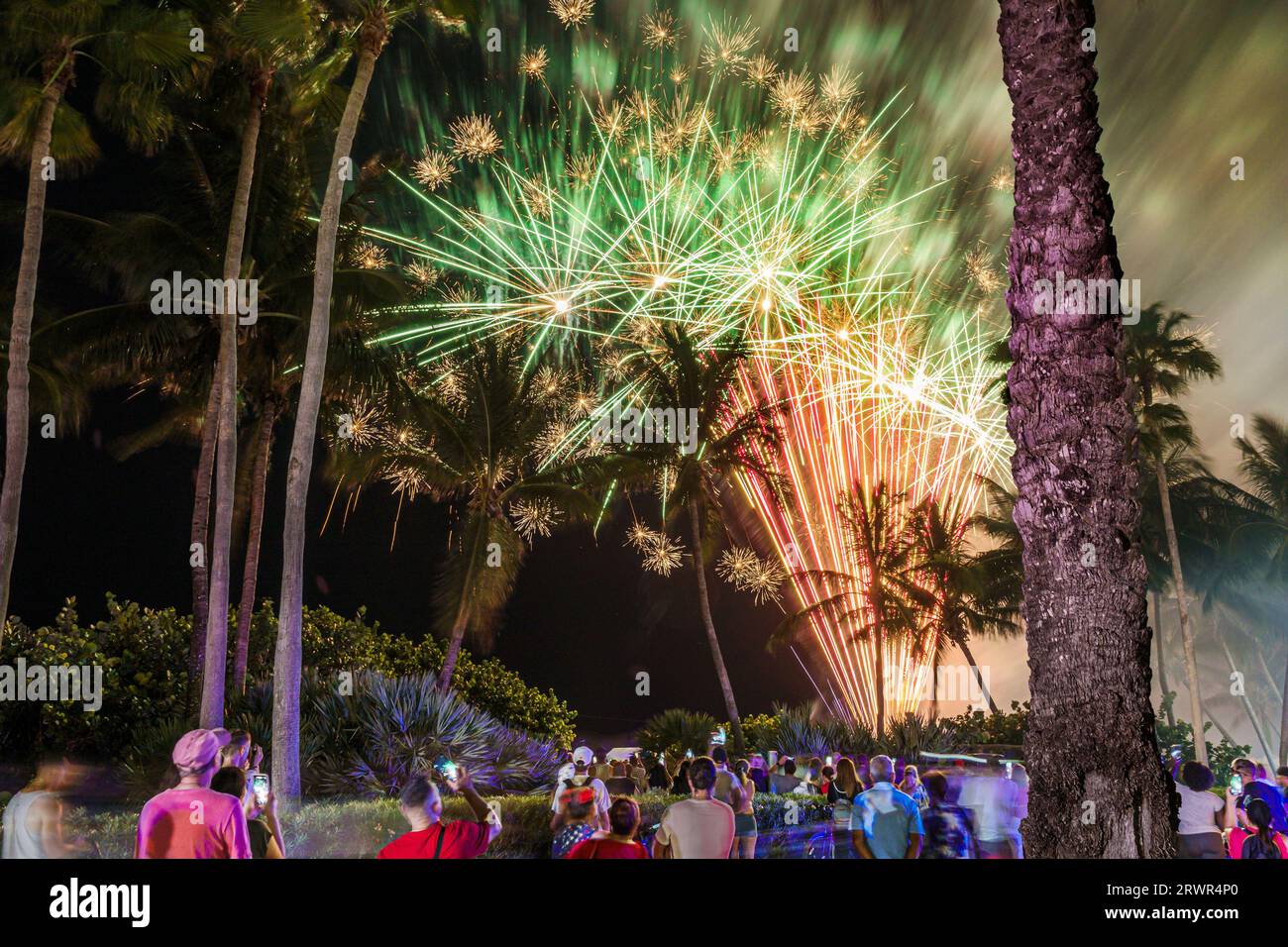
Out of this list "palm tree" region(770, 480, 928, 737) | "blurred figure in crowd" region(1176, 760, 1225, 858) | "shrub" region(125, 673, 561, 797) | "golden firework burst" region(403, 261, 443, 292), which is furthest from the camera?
"palm tree" region(770, 480, 928, 737)

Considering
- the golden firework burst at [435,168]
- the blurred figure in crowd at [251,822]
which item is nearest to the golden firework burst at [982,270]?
the golden firework burst at [435,168]

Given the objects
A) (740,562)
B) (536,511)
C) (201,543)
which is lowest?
(201,543)

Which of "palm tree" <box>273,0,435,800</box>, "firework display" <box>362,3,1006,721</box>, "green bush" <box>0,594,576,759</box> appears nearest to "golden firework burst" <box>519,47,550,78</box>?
"firework display" <box>362,3,1006,721</box>

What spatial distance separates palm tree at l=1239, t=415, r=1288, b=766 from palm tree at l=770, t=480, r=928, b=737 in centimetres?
2215

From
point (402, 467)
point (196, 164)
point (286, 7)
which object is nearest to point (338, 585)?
point (402, 467)

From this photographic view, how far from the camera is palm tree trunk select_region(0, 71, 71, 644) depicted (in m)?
14.9

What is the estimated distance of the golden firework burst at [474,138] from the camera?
2511 cm

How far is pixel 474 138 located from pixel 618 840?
75.9 ft

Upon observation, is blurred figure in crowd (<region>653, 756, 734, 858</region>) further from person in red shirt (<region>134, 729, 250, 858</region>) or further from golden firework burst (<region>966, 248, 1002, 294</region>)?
golden firework burst (<region>966, 248, 1002, 294</region>)

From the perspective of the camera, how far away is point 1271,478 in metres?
43.1

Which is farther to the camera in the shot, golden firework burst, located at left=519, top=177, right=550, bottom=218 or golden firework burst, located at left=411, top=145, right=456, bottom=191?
golden firework burst, located at left=519, top=177, right=550, bottom=218

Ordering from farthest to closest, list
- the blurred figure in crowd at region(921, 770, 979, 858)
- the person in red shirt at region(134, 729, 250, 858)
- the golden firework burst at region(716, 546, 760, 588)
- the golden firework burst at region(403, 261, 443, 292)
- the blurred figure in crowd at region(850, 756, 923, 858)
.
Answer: the golden firework burst at region(716, 546, 760, 588), the golden firework burst at region(403, 261, 443, 292), the blurred figure in crowd at region(921, 770, 979, 858), the blurred figure in crowd at region(850, 756, 923, 858), the person in red shirt at region(134, 729, 250, 858)

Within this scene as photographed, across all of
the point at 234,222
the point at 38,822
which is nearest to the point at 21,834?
the point at 38,822

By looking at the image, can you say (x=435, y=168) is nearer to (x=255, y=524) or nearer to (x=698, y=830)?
(x=255, y=524)
